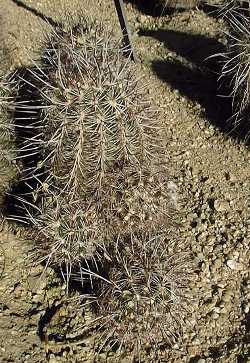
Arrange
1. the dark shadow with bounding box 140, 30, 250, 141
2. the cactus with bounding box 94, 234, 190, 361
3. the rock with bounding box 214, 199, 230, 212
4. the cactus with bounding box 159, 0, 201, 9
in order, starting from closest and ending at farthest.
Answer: the cactus with bounding box 94, 234, 190, 361
the rock with bounding box 214, 199, 230, 212
the dark shadow with bounding box 140, 30, 250, 141
the cactus with bounding box 159, 0, 201, 9

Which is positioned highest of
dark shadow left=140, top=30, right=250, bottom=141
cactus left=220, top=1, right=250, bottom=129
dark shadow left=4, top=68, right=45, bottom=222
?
cactus left=220, top=1, right=250, bottom=129

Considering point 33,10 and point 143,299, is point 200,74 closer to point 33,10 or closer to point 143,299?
point 33,10

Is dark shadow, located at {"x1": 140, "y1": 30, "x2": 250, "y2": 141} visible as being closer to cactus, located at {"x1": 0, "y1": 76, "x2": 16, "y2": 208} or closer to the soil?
the soil

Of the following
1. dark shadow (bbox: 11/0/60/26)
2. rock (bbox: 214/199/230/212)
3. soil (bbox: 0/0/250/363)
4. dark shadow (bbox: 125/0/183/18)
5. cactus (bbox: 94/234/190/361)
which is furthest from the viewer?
dark shadow (bbox: 125/0/183/18)

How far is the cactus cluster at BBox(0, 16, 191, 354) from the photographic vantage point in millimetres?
2814

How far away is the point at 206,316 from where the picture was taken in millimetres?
3119

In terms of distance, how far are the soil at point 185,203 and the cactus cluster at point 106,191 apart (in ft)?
0.49

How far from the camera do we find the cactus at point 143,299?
9.10 feet

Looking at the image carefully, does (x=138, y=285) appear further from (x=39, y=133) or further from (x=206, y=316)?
(x=39, y=133)

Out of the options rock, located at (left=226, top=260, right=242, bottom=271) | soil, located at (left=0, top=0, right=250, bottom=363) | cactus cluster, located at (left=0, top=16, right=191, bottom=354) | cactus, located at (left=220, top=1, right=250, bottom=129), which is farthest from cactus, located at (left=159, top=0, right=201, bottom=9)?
rock, located at (left=226, top=260, right=242, bottom=271)

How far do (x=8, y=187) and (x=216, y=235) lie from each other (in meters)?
1.14

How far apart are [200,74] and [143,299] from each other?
199 cm

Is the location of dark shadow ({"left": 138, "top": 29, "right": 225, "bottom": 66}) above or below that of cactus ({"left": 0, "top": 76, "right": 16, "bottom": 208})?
above

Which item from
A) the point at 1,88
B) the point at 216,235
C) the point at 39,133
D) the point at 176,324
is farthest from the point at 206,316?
the point at 1,88
